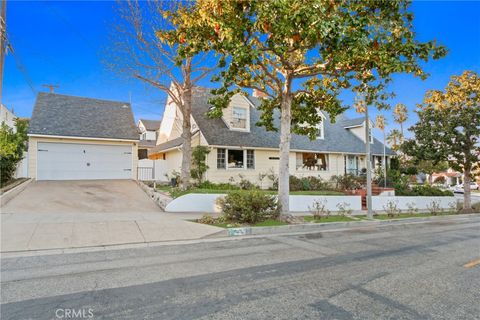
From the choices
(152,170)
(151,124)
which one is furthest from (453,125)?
(151,124)

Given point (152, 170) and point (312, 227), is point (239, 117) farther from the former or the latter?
point (312, 227)

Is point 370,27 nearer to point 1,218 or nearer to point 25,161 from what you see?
point 1,218

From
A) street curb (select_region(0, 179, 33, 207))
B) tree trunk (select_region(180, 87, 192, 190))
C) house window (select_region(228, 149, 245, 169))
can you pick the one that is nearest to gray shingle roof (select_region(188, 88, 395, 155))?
house window (select_region(228, 149, 245, 169))

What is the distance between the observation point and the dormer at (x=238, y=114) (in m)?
20.4

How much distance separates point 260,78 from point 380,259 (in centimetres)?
826

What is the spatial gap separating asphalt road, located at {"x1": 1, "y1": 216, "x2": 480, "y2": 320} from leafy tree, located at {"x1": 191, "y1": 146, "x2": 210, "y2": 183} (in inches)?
394

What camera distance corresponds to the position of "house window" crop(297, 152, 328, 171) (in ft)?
74.4

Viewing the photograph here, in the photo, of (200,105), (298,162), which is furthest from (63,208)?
(298,162)

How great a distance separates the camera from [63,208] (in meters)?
11.2

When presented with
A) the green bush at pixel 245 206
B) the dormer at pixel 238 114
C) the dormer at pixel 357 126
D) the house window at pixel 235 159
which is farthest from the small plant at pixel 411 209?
the dormer at pixel 238 114

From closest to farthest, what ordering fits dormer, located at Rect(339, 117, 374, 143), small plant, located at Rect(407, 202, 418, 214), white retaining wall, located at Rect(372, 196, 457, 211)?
small plant, located at Rect(407, 202, 418, 214) → white retaining wall, located at Rect(372, 196, 457, 211) → dormer, located at Rect(339, 117, 374, 143)

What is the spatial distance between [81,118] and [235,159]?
1077 cm

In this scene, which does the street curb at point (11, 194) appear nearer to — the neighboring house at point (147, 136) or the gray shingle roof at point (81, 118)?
the gray shingle roof at point (81, 118)

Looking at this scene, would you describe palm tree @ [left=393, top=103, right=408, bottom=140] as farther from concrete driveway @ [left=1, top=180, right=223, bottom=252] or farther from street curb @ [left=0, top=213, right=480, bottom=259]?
concrete driveway @ [left=1, top=180, right=223, bottom=252]
